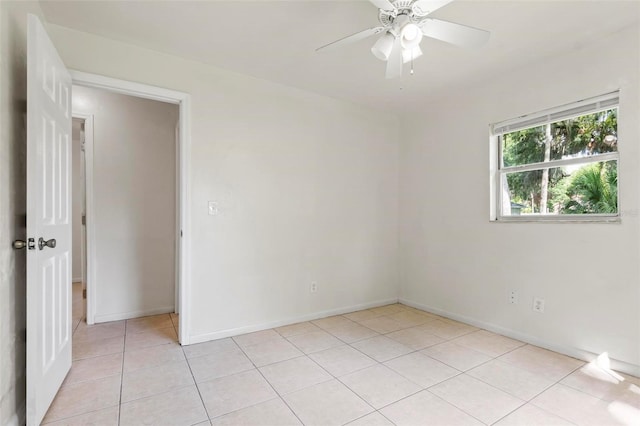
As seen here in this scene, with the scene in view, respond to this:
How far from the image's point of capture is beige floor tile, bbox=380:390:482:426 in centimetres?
166

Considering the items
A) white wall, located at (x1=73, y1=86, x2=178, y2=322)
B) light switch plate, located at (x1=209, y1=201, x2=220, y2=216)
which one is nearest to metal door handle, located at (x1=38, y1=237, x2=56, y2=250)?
light switch plate, located at (x1=209, y1=201, x2=220, y2=216)

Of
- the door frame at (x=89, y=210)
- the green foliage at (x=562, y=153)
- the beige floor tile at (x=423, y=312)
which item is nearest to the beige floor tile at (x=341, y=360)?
the beige floor tile at (x=423, y=312)

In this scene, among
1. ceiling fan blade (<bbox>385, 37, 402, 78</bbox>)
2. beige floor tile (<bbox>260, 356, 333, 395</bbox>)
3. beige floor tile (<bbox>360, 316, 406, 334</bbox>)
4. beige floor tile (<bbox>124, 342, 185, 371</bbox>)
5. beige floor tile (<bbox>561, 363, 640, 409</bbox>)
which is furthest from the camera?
beige floor tile (<bbox>360, 316, 406, 334</bbox>)

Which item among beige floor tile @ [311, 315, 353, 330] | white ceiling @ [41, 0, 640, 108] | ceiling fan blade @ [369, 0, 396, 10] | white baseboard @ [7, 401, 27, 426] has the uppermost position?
white ceiling @ [41, 0, 640, 108]

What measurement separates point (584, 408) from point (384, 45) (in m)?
2.32

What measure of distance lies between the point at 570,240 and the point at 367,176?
6.49ft

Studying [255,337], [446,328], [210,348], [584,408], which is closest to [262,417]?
[210,348]

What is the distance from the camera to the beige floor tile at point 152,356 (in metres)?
2.27

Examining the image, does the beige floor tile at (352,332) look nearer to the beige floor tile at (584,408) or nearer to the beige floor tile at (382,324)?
the beige floor tile at (382,324)

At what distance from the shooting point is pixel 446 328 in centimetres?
304

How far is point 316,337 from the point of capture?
9.27 ft

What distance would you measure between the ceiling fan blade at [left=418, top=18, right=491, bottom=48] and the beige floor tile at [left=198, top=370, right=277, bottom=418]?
2235 mm

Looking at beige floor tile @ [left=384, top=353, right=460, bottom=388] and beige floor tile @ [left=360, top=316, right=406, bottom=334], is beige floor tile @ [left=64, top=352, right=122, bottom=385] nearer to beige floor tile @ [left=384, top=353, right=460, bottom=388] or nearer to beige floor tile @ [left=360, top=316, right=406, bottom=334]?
beige floor tile @ [left=384, top=353, right=460, bottom=388]

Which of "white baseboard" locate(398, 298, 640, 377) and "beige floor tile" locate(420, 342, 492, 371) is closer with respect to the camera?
"white baseboard" locate(398, 298, 640, 377)
